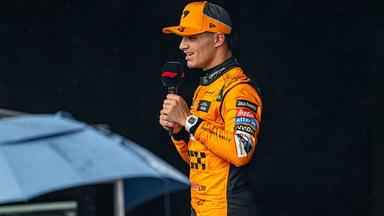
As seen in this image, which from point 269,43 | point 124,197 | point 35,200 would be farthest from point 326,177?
point 35,200

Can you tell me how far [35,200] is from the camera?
668 cm

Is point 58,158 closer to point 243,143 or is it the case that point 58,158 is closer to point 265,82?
point 265,82

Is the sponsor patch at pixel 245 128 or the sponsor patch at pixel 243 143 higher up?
the sponsor patch at pixel 245 128

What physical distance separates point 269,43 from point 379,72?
0.82m

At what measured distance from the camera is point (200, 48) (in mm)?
3600

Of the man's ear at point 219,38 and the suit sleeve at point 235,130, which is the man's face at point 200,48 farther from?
the suit sleeve at point 235,130

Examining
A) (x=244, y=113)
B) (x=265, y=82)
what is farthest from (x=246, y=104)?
(x=265, y=82)

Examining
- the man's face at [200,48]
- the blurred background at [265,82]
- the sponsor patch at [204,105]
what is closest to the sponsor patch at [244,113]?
the sponsor patch at [204,105]

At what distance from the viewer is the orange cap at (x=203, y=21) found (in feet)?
11.7

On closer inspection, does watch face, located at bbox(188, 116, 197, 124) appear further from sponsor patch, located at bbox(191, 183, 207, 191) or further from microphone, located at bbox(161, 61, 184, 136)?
sponsor patch, located at bbox(191, 183, 207, 191)

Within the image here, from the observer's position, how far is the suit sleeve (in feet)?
11.2

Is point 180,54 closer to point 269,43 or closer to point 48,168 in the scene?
point 269,43

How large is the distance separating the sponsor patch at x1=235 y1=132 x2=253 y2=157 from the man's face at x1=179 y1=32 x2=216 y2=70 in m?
0.35

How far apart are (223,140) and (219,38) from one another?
0.41 meters
